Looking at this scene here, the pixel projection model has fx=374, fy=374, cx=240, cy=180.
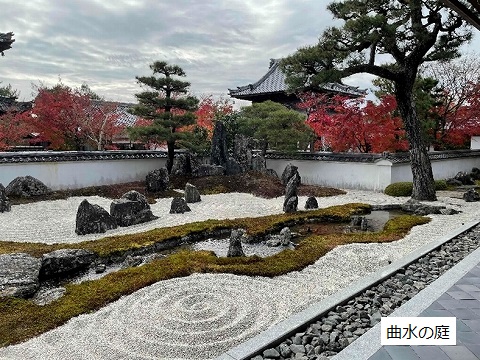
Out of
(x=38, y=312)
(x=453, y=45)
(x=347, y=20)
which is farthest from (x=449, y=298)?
(x=453, y=45)

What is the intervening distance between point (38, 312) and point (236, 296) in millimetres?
2714

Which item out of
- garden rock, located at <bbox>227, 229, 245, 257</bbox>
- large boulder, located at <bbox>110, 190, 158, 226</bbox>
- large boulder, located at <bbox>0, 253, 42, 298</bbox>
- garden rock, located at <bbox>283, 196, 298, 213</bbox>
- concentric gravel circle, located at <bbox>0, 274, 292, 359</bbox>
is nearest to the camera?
concentric gravel circle, located at <bbox>0, 274, 292, 359</bbox>

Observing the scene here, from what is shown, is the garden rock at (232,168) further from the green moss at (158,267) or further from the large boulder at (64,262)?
the large boulder at (64,262)

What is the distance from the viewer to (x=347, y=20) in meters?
13.1

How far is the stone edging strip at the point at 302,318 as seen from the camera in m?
3.78

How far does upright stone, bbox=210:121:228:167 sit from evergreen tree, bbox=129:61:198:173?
145cm

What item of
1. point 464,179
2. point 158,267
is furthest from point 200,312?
point 464,179

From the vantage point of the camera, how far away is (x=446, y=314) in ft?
14.7

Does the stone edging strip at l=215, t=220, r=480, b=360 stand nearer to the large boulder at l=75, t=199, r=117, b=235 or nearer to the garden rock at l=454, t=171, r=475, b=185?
the large boulder at l=75, t=199, r=117, b=235

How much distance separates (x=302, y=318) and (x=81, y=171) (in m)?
15.4

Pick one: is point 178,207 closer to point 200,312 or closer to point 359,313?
point 200,312

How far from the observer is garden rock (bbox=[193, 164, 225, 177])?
1898cm

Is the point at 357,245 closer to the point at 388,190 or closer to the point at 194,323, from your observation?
the point at 194,323

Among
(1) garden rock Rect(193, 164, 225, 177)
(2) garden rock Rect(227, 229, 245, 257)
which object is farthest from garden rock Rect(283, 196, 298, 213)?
(1) garden rock Rect(193, 164, 225, 177)
